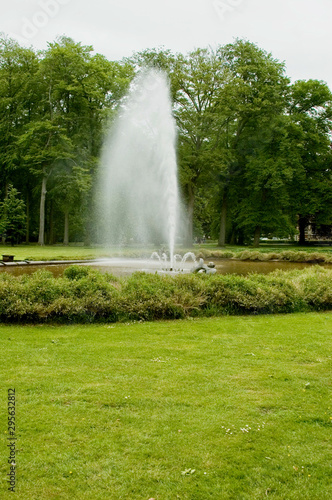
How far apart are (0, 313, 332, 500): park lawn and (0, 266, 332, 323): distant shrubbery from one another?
1.35m

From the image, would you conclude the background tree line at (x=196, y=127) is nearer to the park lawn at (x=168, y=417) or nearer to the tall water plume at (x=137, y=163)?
the tall water plume at (x=137, y=163)

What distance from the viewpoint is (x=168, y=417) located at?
→ 4145mm

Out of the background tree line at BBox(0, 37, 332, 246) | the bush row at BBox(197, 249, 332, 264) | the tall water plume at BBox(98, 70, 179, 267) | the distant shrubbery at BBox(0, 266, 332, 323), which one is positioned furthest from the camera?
the background tree line at BBox(0, 37, 332, 246)

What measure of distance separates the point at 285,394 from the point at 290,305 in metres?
5.70

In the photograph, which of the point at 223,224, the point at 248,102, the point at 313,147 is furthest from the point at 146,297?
the point at 313,147

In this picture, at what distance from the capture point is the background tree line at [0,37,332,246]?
38.5 meters

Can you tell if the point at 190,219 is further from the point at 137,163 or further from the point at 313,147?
the point at 313,147

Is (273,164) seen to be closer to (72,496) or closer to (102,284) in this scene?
(102,284)

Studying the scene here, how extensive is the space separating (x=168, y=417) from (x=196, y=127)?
36.0 metres

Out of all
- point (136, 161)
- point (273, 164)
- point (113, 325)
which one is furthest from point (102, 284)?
point (273, 164)

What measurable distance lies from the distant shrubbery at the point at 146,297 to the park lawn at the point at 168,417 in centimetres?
135

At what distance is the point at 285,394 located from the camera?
4758mm

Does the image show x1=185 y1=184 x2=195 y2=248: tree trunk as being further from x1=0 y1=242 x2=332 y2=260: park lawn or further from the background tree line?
x1=0 y1=242 x2=332 y2=260: park lawn

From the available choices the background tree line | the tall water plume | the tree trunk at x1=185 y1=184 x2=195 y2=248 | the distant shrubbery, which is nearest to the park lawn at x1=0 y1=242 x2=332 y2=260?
the tree trunk at x1=185 y1=184 x2=195 y2=248
